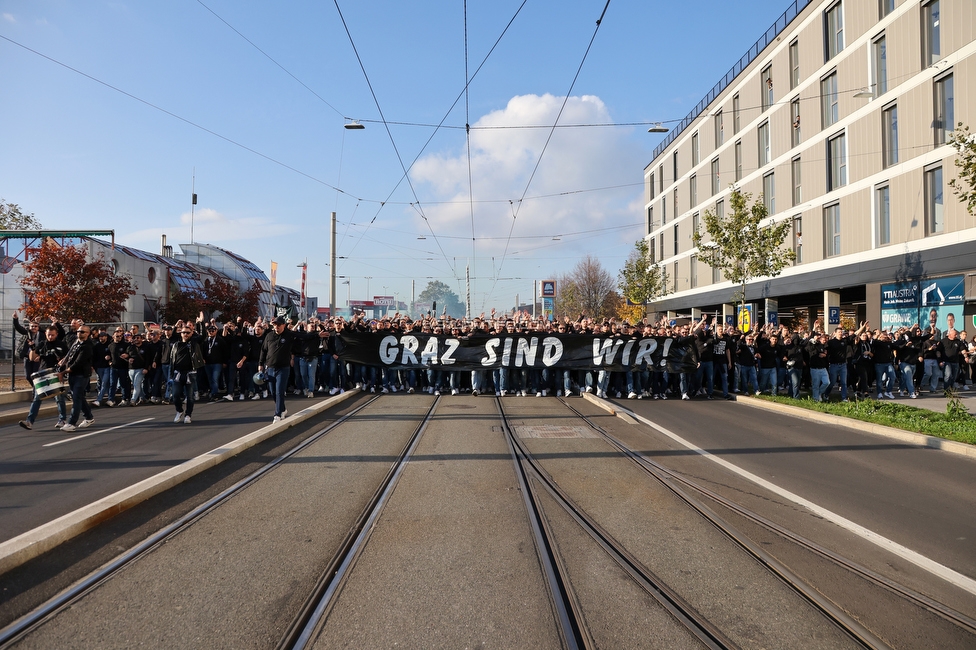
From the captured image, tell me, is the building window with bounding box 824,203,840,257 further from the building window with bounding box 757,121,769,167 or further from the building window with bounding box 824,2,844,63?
the building window with bounding box 757,121,769,167

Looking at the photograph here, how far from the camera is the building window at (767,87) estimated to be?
1426 inches

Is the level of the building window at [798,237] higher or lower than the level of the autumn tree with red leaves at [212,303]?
higher

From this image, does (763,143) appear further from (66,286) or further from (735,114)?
(66,286)

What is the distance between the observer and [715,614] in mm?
3713

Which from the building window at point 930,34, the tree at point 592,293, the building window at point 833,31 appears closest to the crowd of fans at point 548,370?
the building window at point 930,34

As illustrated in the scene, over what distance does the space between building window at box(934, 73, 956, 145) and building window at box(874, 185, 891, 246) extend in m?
3.40

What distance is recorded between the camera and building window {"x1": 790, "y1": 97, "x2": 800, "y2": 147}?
32.8 meters

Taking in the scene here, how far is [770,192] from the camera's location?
119 ft

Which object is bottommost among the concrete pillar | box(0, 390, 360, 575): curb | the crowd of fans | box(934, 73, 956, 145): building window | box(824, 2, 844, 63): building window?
box(0, 390, 360, 575): curb

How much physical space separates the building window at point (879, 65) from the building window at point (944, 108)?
10.1 ft

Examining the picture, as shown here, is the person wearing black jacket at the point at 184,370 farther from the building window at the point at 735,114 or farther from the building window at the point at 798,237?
the building window at the point at 735,114

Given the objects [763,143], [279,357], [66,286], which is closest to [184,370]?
[279,357]

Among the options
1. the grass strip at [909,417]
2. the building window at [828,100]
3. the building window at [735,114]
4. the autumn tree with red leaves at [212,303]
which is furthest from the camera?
the building window at [735,114]

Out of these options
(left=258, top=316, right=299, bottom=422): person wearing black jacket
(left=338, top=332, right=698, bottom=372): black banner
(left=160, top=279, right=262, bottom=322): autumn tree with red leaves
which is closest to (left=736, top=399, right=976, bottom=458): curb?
(left=338, top=332, right=698, bottom=372): black banner
